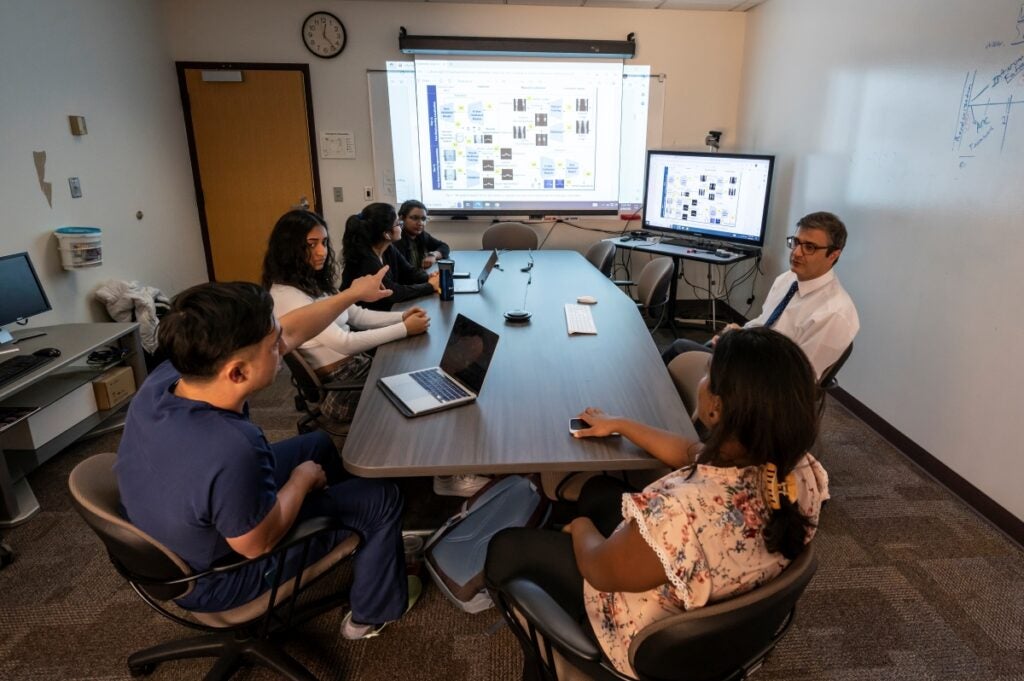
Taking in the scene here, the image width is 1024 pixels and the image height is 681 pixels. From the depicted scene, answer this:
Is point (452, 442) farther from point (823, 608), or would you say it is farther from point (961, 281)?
point (961, 281)

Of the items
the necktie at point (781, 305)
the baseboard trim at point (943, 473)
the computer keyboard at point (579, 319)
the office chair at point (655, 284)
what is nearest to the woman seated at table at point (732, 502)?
the computer keyboard at point (579, 319)

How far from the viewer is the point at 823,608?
1909 mm

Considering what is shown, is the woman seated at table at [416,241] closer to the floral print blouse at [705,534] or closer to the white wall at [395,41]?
the white wall at [395,41]

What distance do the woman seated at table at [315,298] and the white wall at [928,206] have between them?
2.41m

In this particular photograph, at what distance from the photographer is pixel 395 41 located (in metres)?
4.75

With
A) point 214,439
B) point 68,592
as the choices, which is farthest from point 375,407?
point 68,592

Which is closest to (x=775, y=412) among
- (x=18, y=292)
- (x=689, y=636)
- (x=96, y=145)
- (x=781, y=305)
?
(x=689, y=636)

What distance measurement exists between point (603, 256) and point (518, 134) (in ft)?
5.28

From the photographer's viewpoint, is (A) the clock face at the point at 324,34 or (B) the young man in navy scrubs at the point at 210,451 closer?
(B) the young man in navy scrubs at the point at 210,451

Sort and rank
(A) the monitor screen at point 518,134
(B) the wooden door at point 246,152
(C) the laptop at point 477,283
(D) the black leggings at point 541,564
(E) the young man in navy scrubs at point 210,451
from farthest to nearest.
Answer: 1. (A) the monitor screen at point 518,134
2. (B) the wooden door at point 246,152
3. (C) the laptop at point 477,283
4. (D) the black leggings at point 541,564
5. (E) the young man in navy scrubs at point 210,451

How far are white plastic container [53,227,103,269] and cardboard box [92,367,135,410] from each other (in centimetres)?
72

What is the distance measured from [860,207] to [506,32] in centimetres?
313

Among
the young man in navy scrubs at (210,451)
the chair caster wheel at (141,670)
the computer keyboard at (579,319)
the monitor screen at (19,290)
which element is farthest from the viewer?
the monitor screen at (19,290)

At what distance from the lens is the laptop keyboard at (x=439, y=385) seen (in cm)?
181
